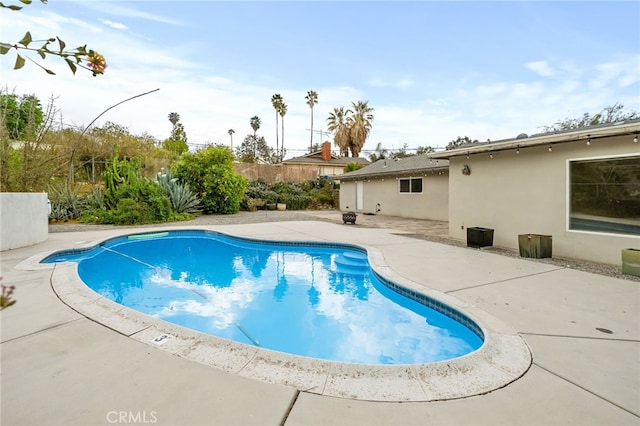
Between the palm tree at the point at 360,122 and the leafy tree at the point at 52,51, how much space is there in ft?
125

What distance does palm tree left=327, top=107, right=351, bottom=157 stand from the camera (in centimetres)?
3866

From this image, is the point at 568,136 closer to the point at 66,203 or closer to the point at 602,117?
the point at 66,203

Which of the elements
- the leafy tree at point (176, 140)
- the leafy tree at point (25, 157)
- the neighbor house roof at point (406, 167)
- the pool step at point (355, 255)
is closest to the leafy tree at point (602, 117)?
the neighbor house roof at point (406, 167)

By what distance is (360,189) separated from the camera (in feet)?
66.4

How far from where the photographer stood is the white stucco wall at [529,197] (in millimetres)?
6578

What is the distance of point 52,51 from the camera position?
1093 millimetres

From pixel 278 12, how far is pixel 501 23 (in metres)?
7.74

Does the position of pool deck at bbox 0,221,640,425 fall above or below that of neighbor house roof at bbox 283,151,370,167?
below

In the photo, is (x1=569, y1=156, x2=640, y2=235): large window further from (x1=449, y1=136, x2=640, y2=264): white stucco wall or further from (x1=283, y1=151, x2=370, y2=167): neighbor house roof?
(x1=283, y1=151, x2=370, y2=167): neighbor house roof

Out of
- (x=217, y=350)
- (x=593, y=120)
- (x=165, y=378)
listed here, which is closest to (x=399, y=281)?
(x=217, y=350)

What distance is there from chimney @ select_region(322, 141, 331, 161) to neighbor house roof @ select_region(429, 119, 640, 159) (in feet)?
78.4

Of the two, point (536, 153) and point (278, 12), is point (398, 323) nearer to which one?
point (536, 153)

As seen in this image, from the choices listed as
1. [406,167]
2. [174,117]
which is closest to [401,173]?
[406,167]

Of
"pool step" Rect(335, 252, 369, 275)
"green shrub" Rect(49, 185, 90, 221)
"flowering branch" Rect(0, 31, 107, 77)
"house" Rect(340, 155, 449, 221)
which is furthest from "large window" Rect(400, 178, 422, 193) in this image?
"flowering branch" Rect(0, 31, 107, 77)
